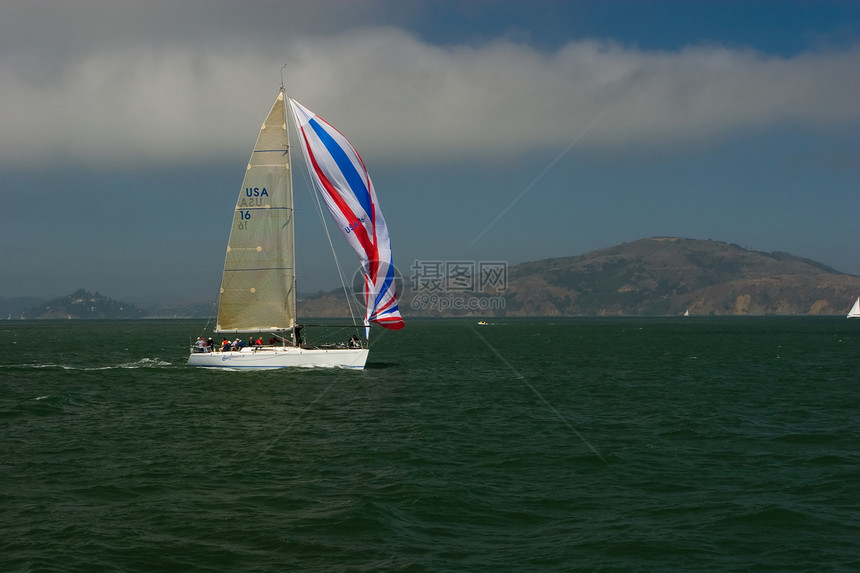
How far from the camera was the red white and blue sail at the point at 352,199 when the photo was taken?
37.4 metres

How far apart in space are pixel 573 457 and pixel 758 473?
422cm

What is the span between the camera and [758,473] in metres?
17.6

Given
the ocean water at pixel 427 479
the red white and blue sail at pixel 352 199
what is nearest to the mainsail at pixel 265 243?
the red white and blue sail at pixel 352 199

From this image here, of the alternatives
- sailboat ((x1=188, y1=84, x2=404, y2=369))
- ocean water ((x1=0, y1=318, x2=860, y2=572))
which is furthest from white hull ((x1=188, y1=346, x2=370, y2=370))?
ocean water ((x1=0, y1=318, x2=860, y2=572))

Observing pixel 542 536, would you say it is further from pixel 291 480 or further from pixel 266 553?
pixel 291 480

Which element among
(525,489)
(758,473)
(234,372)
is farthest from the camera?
(234,372)

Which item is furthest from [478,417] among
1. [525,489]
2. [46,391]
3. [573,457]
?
[46,391]

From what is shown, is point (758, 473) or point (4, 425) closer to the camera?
point (758, 473)

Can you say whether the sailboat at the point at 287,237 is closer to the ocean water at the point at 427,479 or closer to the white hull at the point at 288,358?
the white hull at the point at 288,358

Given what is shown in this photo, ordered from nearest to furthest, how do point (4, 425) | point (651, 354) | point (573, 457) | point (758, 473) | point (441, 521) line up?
1. point (441, 521)
2. point (758, 473)
3. point (573, 457)
4. point (4, 425)
5. point (651, 354)

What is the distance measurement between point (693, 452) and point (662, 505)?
5.47m

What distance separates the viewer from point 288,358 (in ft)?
122

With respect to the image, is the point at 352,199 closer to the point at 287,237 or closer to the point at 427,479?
the point at 287,237

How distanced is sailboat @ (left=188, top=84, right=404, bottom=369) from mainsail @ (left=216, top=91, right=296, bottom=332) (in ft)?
0.16
